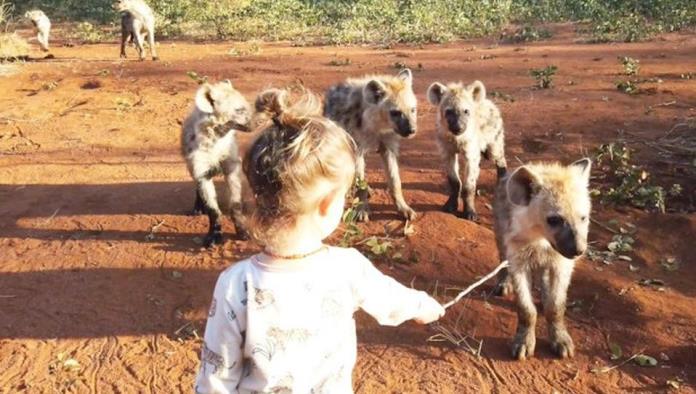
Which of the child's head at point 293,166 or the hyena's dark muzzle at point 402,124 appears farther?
the hyena's dark muzzle at point 402,124

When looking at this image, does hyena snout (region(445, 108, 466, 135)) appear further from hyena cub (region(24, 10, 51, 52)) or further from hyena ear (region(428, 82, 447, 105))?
hyena cub (region(24, 10, 51, 52))

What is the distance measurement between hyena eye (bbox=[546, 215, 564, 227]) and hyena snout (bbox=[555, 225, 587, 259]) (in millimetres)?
45

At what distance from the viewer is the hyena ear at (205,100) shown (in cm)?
545

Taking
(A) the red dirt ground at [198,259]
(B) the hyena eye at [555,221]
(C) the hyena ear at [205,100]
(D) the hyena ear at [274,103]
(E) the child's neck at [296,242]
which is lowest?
(A) the red dirt ground at [198,259]

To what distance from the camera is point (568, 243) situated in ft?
12.1

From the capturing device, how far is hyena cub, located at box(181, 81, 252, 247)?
546cm

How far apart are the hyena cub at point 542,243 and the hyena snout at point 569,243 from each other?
2.9 inches

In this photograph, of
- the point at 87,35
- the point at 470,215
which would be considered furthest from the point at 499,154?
the point at 87,35

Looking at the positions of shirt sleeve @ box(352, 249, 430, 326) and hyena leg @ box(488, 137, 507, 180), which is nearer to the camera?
shirt sleeve @ box(352, 249, 430, 326)

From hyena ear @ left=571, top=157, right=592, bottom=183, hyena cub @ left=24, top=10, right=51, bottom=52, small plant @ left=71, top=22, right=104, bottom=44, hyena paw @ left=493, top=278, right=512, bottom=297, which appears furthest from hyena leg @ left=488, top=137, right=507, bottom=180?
small plant @ left=71, top=22, right=104, bottom=44

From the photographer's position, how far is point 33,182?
7.11 meters

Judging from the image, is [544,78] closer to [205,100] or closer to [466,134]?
[466,134]

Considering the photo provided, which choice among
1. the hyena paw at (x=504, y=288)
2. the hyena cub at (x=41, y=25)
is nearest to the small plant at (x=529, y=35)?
the hyena cub at (x=41, y=25)

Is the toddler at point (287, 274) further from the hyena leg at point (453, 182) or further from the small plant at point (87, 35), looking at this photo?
the small plant at point (87, 35)
